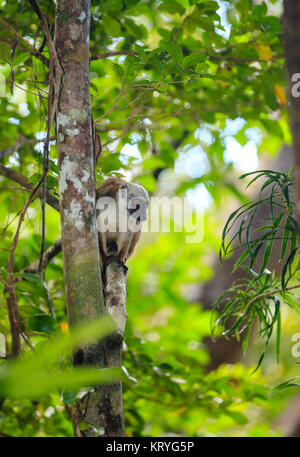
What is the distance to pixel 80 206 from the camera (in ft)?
5.33

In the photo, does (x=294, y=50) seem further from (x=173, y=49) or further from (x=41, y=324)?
(x=41, y=324)

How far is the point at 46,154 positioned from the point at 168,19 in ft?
9.47

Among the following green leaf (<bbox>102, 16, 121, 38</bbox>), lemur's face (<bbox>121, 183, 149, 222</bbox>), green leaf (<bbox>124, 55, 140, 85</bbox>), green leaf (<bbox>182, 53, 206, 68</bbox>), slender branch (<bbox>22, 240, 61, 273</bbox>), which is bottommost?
slender branch (<bbox>22, 240, 61, 273</bbox>)

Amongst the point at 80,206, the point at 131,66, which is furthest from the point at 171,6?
the point at 80,206

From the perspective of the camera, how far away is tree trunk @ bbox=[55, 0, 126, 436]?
1453 mm

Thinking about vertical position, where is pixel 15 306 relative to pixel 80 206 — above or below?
below

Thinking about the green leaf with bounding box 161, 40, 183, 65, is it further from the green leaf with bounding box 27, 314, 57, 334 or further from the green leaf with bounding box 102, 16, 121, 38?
the green leaf with bounding box 27, 314, 57, 334

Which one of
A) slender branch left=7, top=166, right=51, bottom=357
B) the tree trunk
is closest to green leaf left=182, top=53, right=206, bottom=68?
the tree trunk

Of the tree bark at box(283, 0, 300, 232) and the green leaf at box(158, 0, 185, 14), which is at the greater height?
the green leaf at box(158, 0, 185, 14)

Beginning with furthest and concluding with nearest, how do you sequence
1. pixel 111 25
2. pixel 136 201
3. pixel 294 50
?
1. pixel 136 201
2. pixel 111 25
3. pixel 294 50

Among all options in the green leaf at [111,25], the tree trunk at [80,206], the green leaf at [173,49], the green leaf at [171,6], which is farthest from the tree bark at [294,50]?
the green leaf at [111,25]

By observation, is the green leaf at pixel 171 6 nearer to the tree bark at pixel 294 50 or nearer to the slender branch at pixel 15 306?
the slender branch at pixel 15 306

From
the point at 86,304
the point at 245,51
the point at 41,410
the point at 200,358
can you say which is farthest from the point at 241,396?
the point at 245,51
